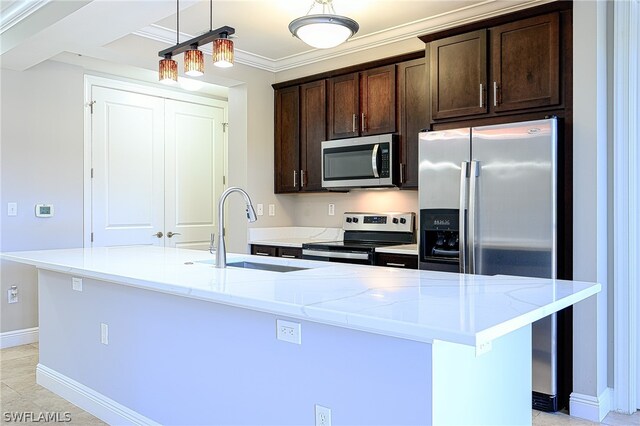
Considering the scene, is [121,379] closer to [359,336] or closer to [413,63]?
[359,336]

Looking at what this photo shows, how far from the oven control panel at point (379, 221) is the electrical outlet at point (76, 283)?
2480mm

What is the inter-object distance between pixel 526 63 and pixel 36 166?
3.95 meters

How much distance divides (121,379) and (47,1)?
2291 millimetres

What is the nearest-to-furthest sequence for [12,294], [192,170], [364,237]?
[12,294] → [364,237] → [192,170]

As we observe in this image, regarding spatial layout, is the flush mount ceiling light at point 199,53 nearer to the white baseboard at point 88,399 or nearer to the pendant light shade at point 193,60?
the pendant light shade at point 193,60

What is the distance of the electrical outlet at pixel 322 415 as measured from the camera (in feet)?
5.91

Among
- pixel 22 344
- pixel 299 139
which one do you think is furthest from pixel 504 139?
pixel 22 344

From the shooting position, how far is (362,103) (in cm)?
444

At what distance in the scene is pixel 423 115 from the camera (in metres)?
4.02

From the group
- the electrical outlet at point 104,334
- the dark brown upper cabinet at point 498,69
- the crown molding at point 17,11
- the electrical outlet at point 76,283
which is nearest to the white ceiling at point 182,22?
the crown molding at point 17,11

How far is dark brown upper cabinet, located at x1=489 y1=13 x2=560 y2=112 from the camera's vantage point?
3.06 m

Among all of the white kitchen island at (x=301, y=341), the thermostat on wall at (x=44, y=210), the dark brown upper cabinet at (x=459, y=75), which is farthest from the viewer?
the thermostat on wall at (x=44, y=210)

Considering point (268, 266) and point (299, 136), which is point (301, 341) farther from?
point (299, 136)

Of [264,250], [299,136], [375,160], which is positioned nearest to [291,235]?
[264,250]
